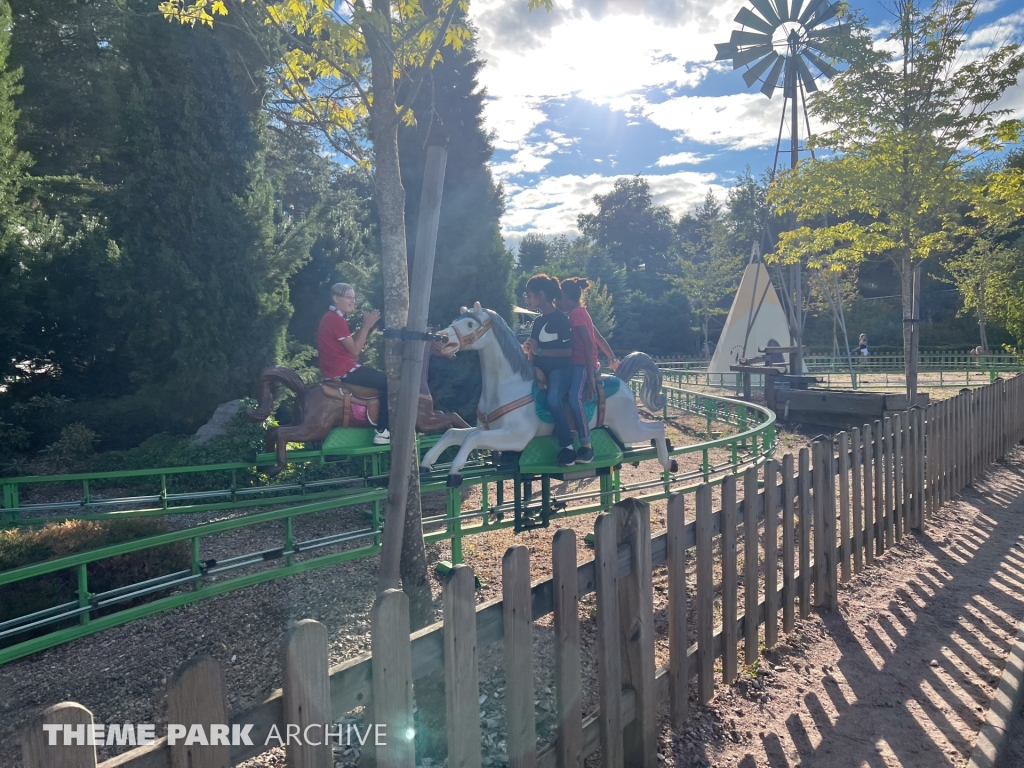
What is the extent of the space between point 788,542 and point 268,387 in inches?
180

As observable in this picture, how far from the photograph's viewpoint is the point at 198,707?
148cm

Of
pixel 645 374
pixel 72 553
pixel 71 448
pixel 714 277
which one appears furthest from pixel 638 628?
pixel 714 277

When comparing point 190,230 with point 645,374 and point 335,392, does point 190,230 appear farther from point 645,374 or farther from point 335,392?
point 645,374

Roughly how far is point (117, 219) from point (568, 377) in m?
9.71

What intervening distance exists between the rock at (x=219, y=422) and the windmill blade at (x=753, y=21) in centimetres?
1864

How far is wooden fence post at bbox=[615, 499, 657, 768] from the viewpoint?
2.83 meters

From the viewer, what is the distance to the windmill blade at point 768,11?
18766 millimetres

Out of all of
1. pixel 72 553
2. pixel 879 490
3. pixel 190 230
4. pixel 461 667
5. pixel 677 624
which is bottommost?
pixel 72 553

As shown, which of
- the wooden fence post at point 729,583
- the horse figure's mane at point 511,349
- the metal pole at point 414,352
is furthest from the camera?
the horse figure's mane at point 511,349

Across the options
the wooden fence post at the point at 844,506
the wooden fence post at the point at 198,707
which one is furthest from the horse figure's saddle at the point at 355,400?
the wooden fence post at the point at 198,707

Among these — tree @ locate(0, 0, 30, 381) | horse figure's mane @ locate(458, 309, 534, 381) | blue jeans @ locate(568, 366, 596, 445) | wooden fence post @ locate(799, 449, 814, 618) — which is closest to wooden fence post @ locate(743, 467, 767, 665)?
wooden fence post @ locate(799, 449, 814, 618)

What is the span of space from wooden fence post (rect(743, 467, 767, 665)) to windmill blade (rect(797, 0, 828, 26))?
20.0 metres

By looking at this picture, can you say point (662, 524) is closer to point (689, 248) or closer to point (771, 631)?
point (771, 631)

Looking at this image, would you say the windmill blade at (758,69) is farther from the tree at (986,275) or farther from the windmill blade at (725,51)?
the tree at (986,275)
